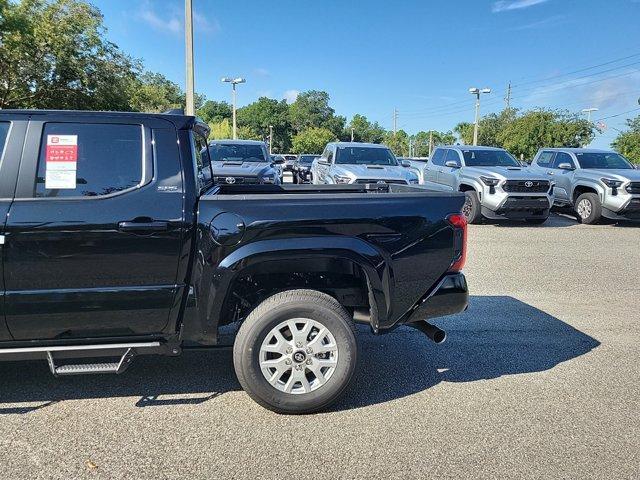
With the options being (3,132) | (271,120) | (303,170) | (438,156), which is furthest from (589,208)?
(271,120)

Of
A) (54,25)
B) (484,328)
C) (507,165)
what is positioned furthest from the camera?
(54,25)

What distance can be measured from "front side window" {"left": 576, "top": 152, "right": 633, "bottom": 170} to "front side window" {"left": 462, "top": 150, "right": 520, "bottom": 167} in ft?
6.96

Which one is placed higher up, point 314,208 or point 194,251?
point 314,208

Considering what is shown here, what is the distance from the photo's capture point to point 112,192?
10.5 feet

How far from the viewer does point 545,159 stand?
15164 millimetres

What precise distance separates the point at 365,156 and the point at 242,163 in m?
3.37

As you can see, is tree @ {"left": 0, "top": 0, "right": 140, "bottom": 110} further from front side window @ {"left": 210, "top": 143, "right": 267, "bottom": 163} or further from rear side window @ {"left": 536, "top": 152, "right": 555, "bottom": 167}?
rear side window @ {"left": 536, "top": 152, "right": 555, "bottom": 167}

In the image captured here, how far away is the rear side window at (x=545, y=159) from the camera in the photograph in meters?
14.9

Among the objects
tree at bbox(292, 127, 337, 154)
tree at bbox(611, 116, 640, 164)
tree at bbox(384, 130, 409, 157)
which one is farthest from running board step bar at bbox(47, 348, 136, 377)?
tree at bbox(384, 130, 409, 157)

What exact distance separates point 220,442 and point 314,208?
61.4 inches

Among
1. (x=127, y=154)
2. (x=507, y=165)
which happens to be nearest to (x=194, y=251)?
(x=127, y=154)

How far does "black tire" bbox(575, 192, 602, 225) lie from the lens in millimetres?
12656

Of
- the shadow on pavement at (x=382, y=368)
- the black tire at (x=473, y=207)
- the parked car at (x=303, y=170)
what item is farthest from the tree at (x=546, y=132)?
the shadow on pavement at (x=382, y=368)

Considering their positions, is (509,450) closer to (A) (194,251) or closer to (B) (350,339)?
(B) (350,339)
